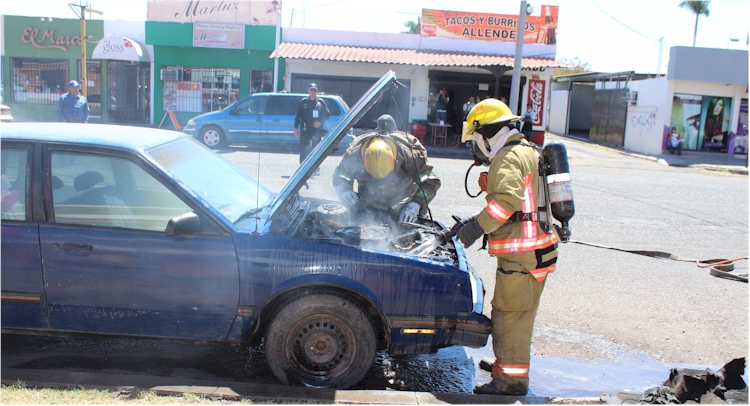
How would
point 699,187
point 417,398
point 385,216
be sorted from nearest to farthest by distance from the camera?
point 417,398 < point 385,216 < point 699,187

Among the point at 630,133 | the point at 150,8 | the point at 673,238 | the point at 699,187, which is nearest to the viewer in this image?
the point at 673,238

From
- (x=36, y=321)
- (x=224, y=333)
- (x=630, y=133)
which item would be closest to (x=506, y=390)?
(x=224, y=333)

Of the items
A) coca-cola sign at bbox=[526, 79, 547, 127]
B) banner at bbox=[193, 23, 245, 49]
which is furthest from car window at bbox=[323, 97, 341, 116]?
coca-cola sign at bbox=[526, 79, 547, 127]

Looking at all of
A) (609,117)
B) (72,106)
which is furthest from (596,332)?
(609,117)

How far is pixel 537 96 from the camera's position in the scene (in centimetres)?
2319

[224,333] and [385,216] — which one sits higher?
Result: [385,216]

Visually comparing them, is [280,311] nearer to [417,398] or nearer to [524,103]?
[417,398]

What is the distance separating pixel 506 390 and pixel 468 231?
100 cm

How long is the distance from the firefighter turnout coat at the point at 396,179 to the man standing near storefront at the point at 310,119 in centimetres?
591

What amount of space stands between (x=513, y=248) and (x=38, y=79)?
24641mm

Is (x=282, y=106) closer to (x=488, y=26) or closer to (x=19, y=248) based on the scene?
(x=488, y=26)

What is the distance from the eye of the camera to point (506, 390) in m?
3.62

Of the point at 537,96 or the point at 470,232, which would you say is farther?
the point at 537,96

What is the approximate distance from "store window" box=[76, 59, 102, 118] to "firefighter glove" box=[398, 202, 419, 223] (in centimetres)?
2175
